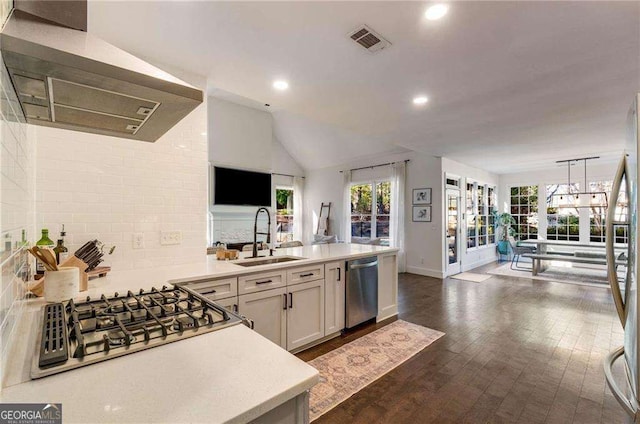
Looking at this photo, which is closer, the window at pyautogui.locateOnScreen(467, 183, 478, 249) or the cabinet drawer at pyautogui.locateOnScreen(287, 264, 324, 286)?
the cabinet drawer at pyautogui.locateOnScreen(287, 264, 324, 286)

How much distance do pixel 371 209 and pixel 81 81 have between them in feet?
22.1

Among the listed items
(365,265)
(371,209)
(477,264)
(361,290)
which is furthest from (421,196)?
(361,290)

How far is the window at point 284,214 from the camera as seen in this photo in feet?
27.6

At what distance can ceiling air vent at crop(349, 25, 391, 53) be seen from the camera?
6.51 ft

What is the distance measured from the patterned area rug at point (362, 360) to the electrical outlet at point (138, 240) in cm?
175

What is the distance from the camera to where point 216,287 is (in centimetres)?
203

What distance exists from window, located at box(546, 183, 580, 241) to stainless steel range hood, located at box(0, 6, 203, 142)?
930 centimetres

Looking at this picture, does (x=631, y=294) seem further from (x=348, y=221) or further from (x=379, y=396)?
(x=348, y=221)

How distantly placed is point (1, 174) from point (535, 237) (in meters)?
10.0

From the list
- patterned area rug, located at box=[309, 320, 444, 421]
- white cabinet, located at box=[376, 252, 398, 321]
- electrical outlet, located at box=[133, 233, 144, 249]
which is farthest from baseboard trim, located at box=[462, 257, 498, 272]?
electrical outlet, located at box=[133, 233, 144, 249]

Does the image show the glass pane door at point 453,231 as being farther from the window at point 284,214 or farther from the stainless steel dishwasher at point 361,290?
the window at point 284,214

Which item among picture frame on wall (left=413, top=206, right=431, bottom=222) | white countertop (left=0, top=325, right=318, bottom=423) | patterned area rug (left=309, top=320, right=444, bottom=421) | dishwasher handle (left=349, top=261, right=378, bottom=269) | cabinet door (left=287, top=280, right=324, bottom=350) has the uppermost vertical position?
picture frame on wall (left=413, top=206, right=431, bottom=222)

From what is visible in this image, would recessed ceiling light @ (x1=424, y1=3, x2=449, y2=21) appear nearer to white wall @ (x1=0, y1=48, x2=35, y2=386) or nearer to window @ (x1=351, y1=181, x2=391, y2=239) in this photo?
white wall @ (x1=0, y1=48, x2=35, y2=386)

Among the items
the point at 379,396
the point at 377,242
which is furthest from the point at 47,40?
the point at 377,242
